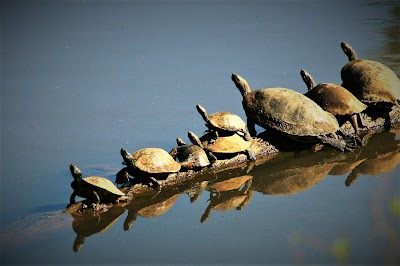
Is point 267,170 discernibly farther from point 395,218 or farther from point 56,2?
point 56,2

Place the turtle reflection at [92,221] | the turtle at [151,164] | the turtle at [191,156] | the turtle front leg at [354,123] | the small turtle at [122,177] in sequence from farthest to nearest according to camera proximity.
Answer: the turtle front leg at [354,123]
the turtle at [191,156]
the small turtle at [122,177]
the turtle at [151,164]
the turtle reflection at [92,221]

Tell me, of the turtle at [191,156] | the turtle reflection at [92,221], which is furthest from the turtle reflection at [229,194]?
the turtle reflection at [92,221]

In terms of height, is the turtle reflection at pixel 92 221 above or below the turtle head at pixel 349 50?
below

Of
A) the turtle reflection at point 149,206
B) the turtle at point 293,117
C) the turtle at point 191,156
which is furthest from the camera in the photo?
the turtle at point 293,117

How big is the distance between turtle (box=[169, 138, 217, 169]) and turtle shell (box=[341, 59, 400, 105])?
9.12 ft

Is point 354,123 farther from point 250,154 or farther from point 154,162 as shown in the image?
point 154,162

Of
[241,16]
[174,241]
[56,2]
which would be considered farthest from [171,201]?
[56,2]

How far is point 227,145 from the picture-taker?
23.3 feet

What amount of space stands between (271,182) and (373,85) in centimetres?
260

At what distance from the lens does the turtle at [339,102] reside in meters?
8.05

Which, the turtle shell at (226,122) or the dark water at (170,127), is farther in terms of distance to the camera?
the turtle shell at (226,122)

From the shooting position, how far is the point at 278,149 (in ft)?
25.5

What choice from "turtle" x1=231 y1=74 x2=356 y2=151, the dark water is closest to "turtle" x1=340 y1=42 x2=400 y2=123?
the dark water

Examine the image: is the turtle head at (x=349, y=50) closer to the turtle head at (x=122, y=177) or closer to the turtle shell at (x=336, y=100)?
the turtle shell at (x=336, y=100)
